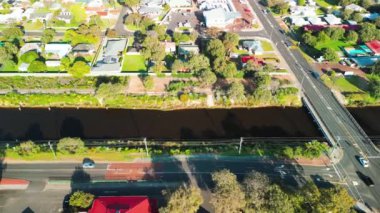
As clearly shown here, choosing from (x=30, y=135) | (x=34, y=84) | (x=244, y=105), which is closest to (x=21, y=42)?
(x=34, y=84)

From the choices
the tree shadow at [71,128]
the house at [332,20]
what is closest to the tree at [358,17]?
the house at [332,20]

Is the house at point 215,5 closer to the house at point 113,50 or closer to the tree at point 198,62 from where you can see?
the house at point 113,50

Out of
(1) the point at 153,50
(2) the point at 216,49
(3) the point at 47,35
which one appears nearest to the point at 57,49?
(3) the point at 47,35

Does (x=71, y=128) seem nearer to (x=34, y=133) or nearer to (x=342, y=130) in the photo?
(x=34, y=133)

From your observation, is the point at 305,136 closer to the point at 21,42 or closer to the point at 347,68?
the point at 347,68

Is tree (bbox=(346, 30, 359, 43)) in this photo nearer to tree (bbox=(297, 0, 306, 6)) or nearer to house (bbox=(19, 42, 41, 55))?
tree (bbox=(297, 0, 306, 6))

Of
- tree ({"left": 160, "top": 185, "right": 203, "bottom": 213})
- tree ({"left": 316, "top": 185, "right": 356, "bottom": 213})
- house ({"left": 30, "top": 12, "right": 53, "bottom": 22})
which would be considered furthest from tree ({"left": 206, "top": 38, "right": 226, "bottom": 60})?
house ({"left": 30, "top": 12, "right": 53, "bottom": 22})
